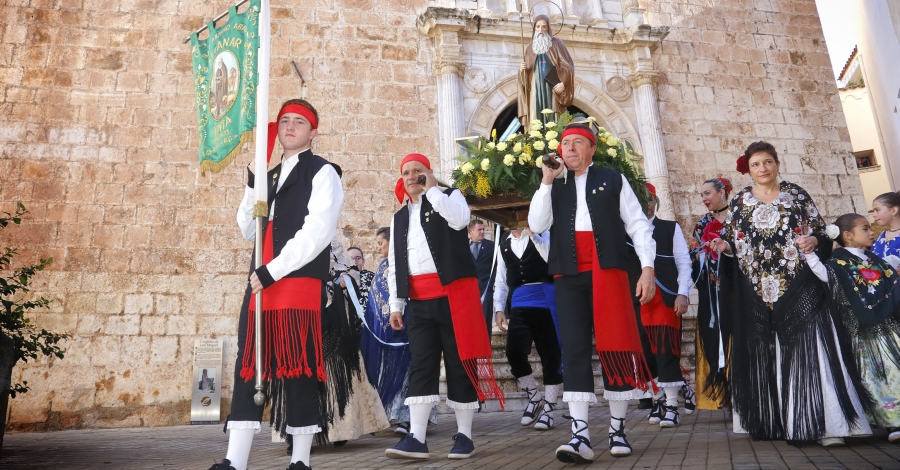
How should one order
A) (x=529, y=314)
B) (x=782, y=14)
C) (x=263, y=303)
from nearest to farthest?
(x=263, y=303)
(x=529, y=314)
(x=782, y=14)

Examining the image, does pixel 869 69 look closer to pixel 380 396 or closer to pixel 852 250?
pixel 852 250

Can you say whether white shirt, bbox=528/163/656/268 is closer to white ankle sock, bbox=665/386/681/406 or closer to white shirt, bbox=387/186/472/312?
white shirt, bbox=387/186/472/312

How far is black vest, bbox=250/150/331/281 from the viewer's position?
3.04 meters

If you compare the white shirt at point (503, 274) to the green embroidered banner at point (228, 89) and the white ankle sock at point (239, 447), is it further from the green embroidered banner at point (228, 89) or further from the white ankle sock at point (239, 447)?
the white ankle sock at point (239, 447)

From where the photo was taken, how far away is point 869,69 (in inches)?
526

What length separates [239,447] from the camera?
2.76 metres

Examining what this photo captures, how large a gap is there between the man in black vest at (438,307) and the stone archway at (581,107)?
6.02 metres

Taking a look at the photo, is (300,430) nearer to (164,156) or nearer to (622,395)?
(622,395)

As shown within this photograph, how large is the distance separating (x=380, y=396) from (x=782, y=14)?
10.6m

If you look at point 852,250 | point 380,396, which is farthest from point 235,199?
point 852,250

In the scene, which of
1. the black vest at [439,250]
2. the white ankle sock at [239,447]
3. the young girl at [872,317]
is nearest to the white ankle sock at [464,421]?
the black vest at [439,250]

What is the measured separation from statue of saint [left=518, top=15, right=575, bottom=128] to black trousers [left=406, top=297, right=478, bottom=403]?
9.24ft

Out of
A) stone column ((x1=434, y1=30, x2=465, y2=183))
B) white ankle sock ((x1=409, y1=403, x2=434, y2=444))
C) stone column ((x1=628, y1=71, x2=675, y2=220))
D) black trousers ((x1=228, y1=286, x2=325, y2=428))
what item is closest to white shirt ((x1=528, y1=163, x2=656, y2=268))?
white ankle sock ((x1=409, y1=403, x2=434, y2=444))

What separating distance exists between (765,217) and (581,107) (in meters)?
6.87
